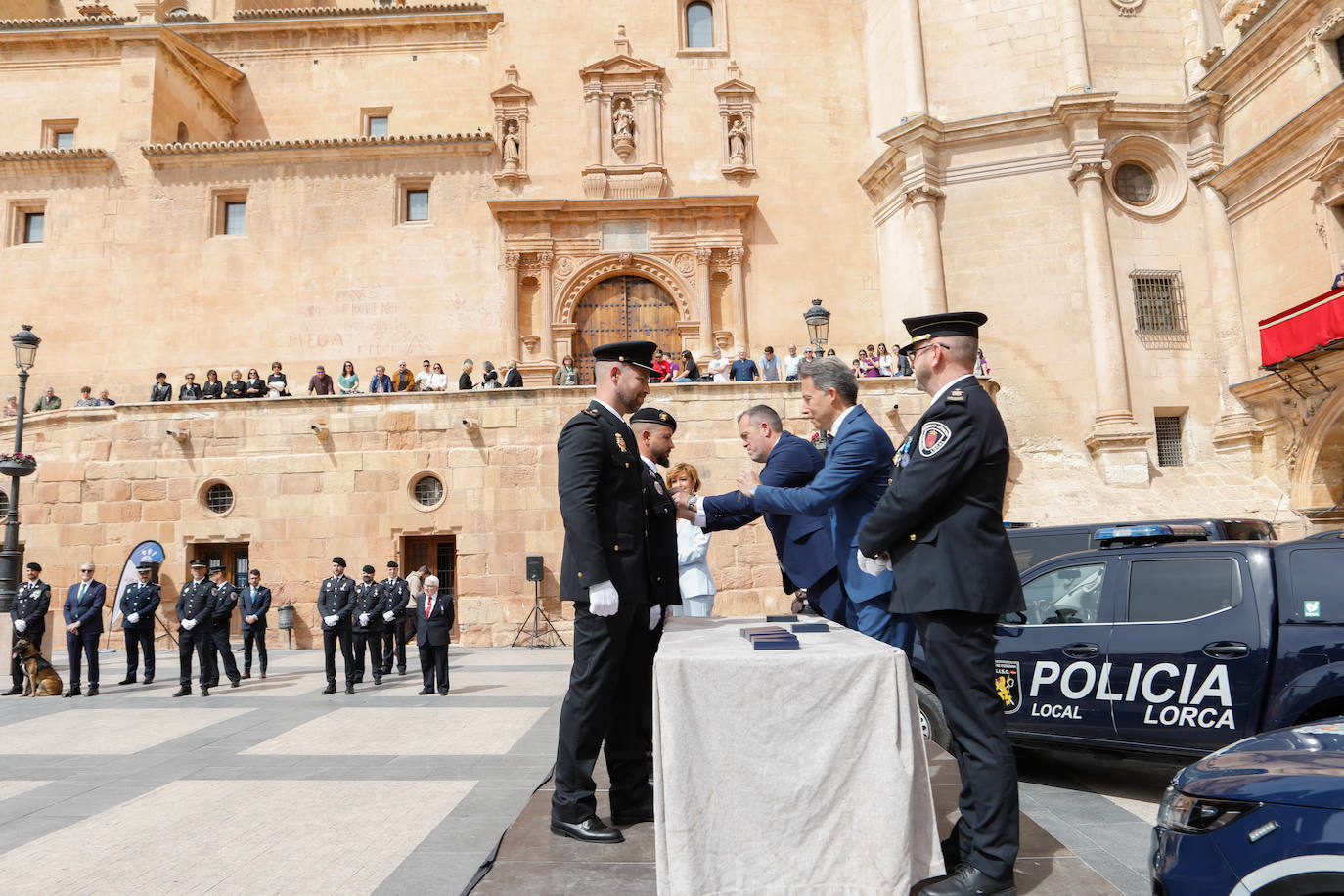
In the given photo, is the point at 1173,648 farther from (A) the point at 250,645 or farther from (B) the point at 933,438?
(A) the point at 250,645

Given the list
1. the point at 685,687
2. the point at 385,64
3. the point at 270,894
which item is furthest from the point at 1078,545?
the point at 385,64

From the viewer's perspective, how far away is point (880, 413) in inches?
683

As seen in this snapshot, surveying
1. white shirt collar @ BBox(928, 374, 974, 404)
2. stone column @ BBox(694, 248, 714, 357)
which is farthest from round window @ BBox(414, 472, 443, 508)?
white shirt collar @ BBox(928, 374, 974, 404)

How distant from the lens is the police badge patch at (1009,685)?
5.84 m

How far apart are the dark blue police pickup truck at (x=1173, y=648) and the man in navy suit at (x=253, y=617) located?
411 inches

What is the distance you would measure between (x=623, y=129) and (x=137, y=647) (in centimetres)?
1757

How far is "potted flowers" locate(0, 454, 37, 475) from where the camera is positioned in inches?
508

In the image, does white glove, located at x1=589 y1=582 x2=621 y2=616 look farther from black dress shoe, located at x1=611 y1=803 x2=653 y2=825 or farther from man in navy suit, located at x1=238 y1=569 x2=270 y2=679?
man in navy suit, located at x1=238 y1=569 x2=270 y2=679

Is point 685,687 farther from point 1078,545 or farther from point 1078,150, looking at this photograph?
point 1078,150

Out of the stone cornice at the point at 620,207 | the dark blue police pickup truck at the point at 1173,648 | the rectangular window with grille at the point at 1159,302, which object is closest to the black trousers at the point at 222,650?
the dark blue police pickup truck at the point at 1173,648

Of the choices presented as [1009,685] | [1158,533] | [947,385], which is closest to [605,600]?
[947,385]

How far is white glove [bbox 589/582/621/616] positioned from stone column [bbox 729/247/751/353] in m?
19.5

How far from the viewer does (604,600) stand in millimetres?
3752

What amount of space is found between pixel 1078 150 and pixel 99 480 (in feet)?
77.3
